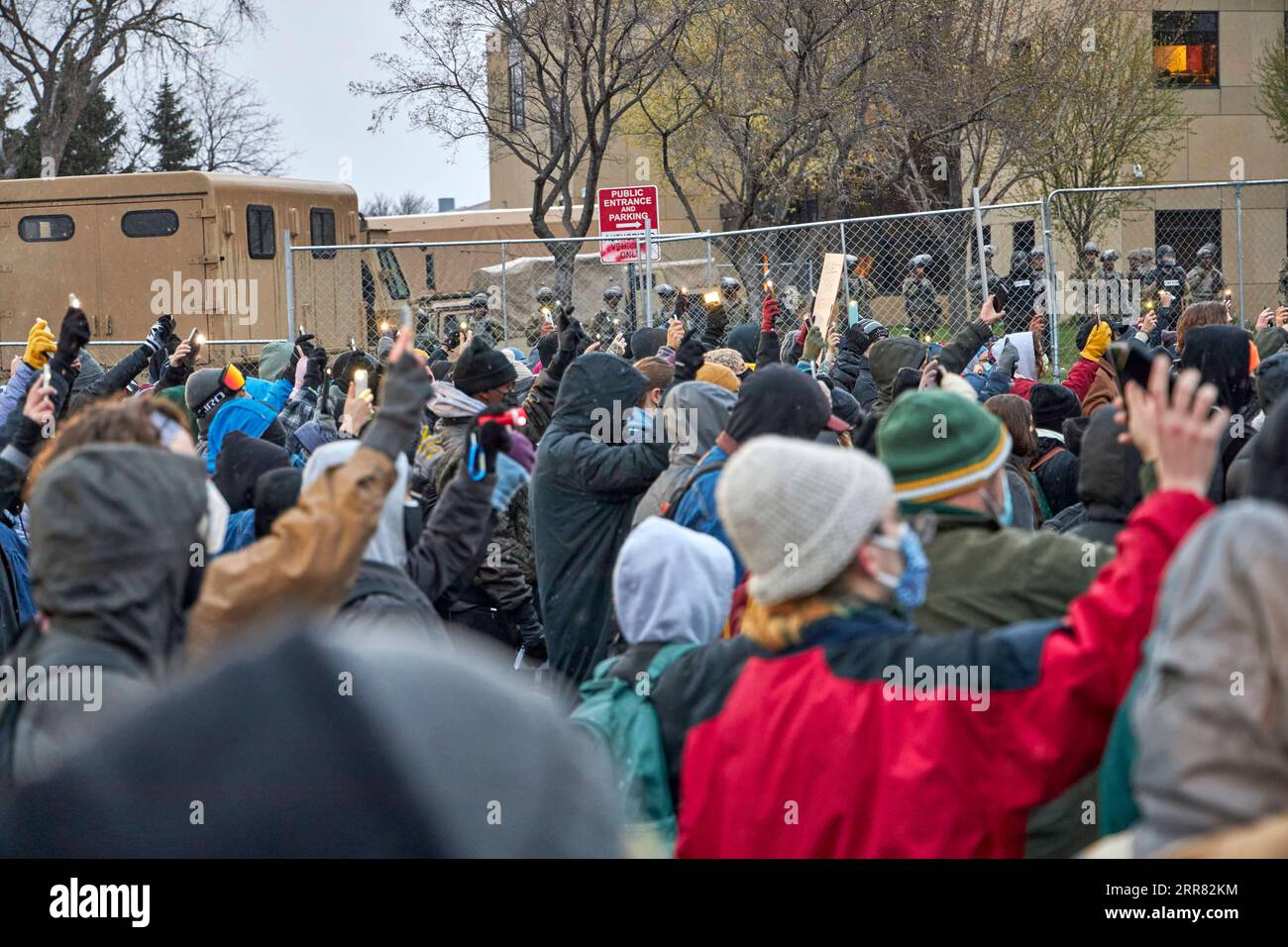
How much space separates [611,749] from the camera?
3.34 m

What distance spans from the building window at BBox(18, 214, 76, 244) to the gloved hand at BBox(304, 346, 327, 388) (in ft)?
44.5

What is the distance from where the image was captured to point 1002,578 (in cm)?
321

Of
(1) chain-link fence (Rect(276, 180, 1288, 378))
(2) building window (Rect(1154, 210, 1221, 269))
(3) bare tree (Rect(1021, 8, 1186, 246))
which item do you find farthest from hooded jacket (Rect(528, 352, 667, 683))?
(3) bare tree (Rect(1021, 8, 1186, 246))

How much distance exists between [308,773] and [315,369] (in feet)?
25.7

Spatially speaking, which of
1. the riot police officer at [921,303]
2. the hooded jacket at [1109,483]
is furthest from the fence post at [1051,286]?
the hooded jacket at [1109,483]

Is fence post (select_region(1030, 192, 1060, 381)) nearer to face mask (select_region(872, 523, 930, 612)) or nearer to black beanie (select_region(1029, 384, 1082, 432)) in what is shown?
black beanie (select_region(1029, 384, 1082, 432))

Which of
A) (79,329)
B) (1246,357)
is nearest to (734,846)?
(79,329)

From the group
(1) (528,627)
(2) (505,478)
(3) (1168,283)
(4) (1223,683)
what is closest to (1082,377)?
(1) (528,627)

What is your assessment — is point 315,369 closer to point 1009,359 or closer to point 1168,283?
point 1009,359

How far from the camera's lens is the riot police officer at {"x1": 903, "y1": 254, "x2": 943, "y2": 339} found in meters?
13.3

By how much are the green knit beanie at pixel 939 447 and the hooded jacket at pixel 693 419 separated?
7.54 ft

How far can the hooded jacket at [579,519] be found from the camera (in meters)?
6.14
